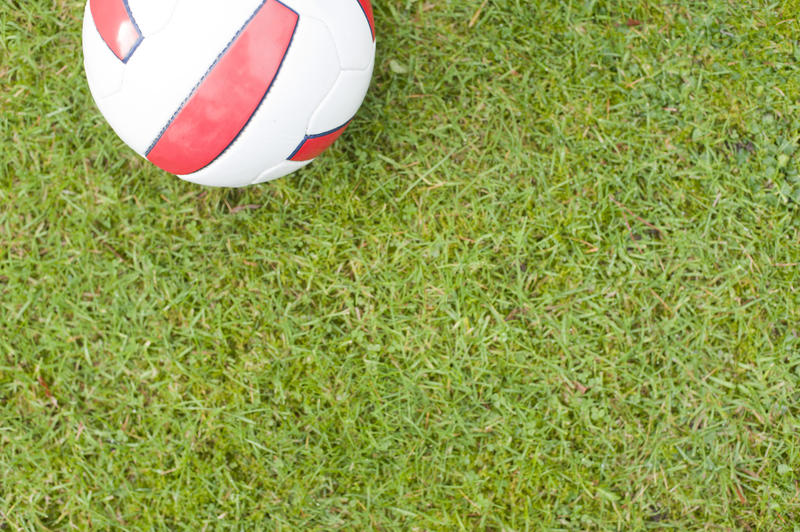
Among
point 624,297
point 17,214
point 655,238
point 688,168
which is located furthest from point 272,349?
point 688,168

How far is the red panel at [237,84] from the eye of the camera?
200 cm

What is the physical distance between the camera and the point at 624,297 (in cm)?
294

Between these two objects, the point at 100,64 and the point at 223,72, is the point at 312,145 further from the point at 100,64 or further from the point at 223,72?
the point at 100,64

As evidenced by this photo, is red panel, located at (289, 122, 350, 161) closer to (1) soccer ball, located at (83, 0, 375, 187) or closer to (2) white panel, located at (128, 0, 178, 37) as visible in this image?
(1) soccer ball, located at (83, 0, 375, 187)

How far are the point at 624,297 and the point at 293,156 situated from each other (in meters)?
1.80

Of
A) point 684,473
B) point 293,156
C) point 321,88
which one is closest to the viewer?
point 321,88

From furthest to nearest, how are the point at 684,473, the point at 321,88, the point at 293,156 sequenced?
the point at 684,473, the point at 293,156, the point at 321,88

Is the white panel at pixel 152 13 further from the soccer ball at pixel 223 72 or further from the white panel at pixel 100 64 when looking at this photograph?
the white panel at pixel 100 64

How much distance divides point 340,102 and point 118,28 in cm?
82

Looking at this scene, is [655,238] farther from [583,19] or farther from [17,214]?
[17,214]

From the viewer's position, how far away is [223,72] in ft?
6.59

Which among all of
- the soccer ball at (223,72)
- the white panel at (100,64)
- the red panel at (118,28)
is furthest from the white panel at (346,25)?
the white panel at (100,64)

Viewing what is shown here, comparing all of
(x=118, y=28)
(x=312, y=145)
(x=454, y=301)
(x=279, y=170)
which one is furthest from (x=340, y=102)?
Result: (x=454, y=301)

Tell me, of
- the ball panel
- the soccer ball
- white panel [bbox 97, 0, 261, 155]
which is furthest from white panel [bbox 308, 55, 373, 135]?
white panel [bbox 97, 0, 261, 155]
